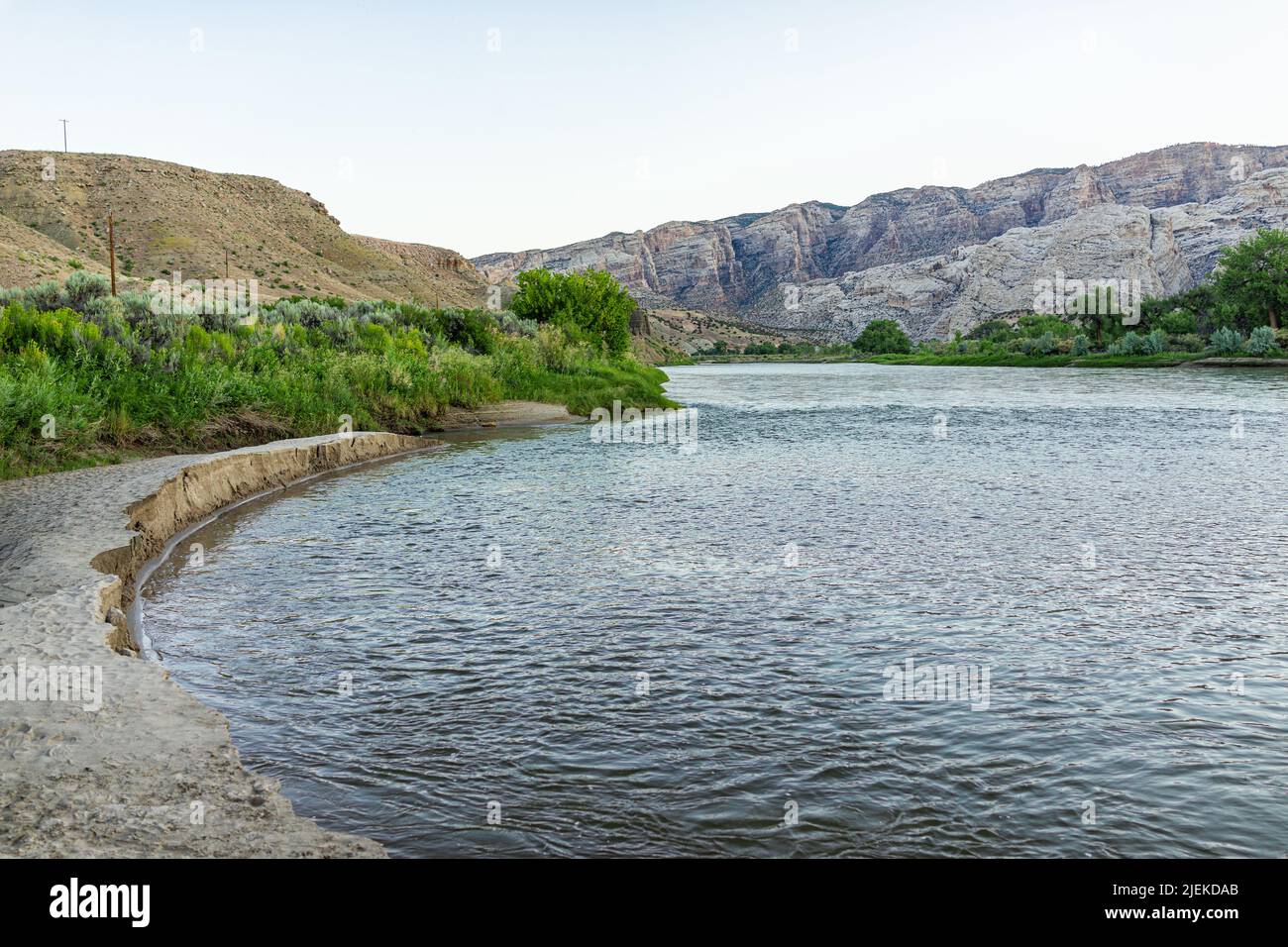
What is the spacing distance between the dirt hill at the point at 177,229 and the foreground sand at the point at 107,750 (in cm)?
8454

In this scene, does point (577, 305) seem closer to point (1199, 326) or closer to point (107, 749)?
point (107, 749)

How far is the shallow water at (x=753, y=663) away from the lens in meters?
5.31

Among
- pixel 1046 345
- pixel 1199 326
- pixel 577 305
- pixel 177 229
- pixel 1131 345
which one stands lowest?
pixel 1131 345

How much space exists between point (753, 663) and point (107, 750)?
15.1 ft

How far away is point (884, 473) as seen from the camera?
20891mm

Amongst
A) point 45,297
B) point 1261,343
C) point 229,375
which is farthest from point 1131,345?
point 229,375

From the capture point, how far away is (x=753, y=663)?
805 centimetres

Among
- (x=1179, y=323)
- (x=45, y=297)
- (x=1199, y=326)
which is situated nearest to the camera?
(x=45, y=297)

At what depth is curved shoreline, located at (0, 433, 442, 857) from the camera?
446 centimetres

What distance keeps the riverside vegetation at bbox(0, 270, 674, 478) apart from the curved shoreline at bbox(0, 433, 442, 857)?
7.15 meters

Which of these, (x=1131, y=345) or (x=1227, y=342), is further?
(x=1131, y=345)

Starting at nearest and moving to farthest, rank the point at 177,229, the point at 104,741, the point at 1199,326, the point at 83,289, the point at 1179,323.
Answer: the point at 104,741 → the point at 83,289 → the point at 1199,326 → the point at 1179,323 → the point at 177,229

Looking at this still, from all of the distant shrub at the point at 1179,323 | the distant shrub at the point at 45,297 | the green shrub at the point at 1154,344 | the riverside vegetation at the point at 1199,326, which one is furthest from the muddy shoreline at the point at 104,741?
the distant shrub at the point at 1179,323

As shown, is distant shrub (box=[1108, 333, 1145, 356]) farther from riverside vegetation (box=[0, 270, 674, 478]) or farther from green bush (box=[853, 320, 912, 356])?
green bush (box=[853, 320, 912, 356])
